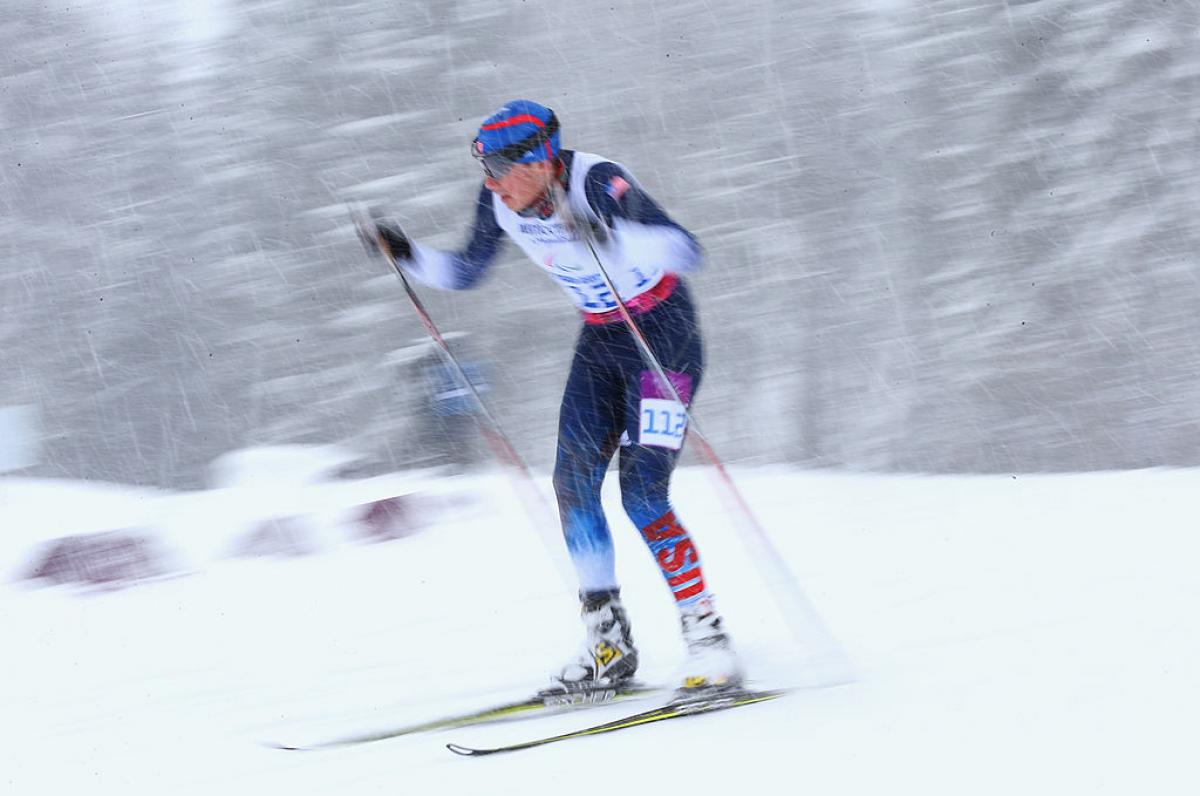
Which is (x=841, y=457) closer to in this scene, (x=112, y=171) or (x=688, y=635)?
(x=688, y=635)

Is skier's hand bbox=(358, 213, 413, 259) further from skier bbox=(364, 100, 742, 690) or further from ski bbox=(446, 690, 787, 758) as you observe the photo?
ski bbox=(446, 690, 787, 758)

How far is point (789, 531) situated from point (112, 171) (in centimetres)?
496

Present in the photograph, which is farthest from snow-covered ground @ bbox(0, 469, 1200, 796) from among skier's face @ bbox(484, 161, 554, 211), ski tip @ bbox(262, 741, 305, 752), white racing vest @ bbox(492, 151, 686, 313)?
skier's face @ bbox(484, 161, 554, 211)

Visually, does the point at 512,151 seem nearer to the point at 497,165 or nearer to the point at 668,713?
the point at 497,165

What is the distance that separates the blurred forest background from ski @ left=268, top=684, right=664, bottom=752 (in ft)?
12.3

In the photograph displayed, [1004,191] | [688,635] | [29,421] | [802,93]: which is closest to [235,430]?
[29,421]

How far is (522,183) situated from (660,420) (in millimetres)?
743

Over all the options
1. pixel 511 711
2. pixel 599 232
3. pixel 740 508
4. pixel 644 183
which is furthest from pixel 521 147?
pixel 644 183

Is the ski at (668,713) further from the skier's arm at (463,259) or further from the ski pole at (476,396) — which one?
the skier's arm at (463,259)

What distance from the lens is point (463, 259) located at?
331 cm

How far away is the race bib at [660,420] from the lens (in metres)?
3.05

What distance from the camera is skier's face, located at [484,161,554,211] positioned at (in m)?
2.92

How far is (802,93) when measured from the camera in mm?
7137

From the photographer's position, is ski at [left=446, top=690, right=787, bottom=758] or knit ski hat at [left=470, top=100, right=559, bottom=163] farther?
knit ski hat at [left=470, top=100, right=559, bottom=163]
